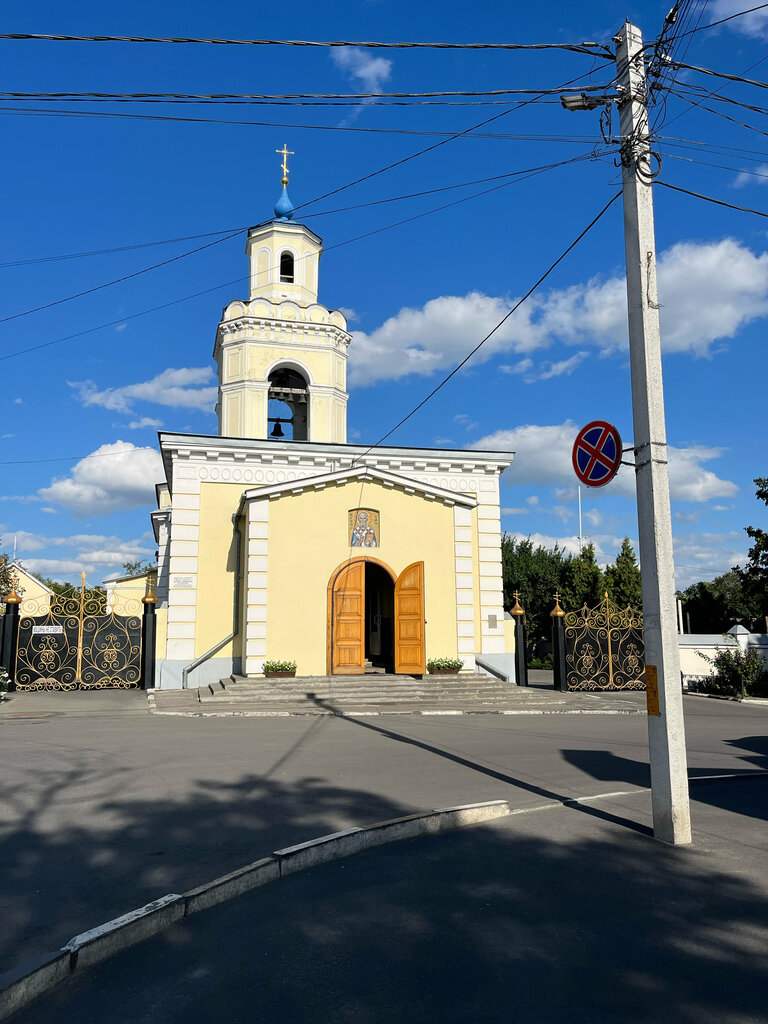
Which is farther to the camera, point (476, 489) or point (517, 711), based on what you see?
point (476, 489)

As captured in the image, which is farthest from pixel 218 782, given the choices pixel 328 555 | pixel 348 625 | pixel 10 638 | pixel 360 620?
pixel 10 638

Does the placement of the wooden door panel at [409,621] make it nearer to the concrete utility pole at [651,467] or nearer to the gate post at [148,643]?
the gate post at [148,643]

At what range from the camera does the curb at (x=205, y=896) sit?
3.77 metres

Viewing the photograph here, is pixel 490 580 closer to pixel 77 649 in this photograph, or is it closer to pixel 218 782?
pixel 77 649

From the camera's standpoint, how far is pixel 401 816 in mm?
7203

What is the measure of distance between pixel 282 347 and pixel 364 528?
6.77 metres

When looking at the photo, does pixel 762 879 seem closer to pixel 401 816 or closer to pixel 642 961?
pixel 642 961

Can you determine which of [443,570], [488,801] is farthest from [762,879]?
[443,570]

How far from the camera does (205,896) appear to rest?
4.93 meters

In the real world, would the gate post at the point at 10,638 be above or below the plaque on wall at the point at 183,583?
below

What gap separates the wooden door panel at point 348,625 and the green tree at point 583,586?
1081 inches

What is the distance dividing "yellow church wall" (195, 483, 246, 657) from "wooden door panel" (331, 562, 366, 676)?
2799mm

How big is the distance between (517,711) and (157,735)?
8.39m

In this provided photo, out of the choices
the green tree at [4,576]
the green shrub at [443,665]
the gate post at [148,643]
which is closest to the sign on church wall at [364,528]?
the green shrub at [443,665]
